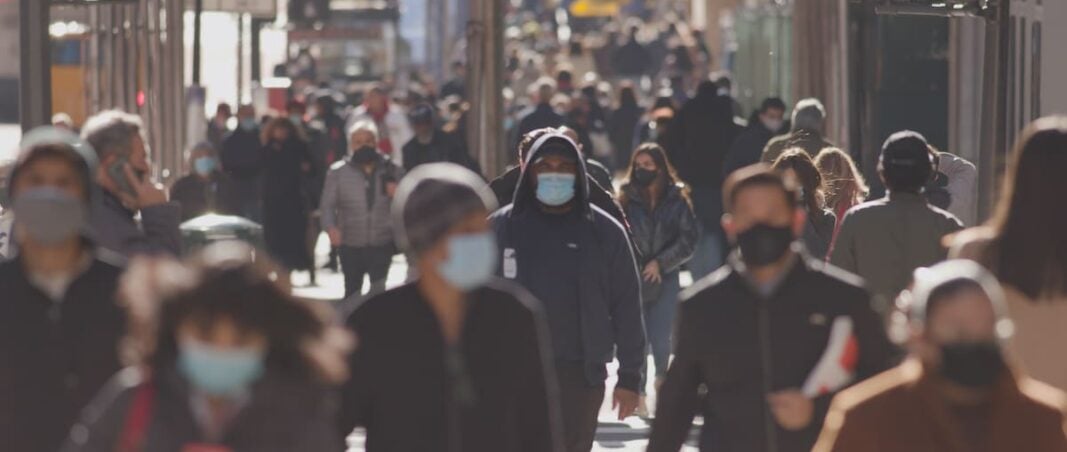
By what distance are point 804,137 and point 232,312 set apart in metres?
9.51

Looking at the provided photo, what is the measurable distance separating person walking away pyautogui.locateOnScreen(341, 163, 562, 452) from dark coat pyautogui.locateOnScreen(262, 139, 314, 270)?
16.1m

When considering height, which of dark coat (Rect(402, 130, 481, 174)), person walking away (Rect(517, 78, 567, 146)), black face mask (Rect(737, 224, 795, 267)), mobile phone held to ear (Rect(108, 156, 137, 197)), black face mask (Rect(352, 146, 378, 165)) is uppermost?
mobile phone held to ear (Rect(108, 156, 137, 197))

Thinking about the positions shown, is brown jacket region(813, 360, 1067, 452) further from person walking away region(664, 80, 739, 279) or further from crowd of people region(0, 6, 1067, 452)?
person walking away region(664, 80, 739, 279)

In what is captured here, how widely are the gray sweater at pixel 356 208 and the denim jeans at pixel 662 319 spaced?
12.0 feet

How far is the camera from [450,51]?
164ft

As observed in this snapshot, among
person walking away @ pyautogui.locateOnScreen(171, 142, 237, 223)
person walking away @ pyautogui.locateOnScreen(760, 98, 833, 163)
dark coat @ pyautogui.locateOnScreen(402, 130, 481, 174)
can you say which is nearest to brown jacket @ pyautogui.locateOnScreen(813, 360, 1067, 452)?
person walking away @ pyautogui.locateOnScreen(760, 98, 833, 163)

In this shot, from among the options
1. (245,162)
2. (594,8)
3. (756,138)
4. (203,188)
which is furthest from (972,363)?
(594,8)

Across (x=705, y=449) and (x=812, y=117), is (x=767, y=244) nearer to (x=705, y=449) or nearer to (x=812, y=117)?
(x=705, y=449)

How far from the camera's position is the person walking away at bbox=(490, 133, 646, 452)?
10117 millimetres

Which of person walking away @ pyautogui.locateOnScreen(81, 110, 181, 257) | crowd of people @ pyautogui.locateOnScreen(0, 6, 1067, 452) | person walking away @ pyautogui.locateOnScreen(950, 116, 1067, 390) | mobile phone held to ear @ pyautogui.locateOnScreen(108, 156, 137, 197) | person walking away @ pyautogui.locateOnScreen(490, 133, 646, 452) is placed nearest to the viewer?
crowd of people @ pyautogui.locateOnScreen(0, 6, 1067, 452)

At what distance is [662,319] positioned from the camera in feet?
50.5

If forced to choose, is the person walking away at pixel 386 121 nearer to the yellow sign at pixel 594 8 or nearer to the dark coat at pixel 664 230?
the dark coat at pixel 664 230

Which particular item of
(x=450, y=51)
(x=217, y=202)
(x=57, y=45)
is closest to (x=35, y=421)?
(x=217, y=202)

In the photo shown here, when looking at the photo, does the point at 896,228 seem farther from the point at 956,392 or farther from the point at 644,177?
the point at 644,177
